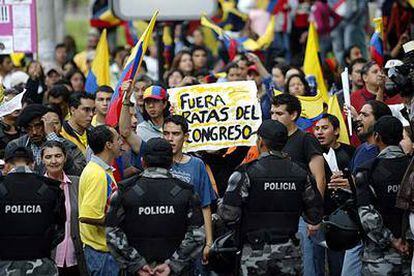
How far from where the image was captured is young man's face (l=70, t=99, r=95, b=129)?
1406 centimetres

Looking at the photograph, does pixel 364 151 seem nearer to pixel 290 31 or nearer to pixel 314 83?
pixel 314 83

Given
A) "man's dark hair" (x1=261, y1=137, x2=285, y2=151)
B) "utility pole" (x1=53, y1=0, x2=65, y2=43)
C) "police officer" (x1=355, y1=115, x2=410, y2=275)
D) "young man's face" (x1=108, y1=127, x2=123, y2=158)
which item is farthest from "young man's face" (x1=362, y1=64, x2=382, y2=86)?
"utility pole" (x1=53, y1=0, x2=65, y2=43)

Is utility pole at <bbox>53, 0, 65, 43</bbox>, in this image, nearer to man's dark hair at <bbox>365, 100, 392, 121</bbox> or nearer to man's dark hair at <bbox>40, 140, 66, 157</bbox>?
man's dark hair at <bbox>365, 100, 392, 121</bbox>

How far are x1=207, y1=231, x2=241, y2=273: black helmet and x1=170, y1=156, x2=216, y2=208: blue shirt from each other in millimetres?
471

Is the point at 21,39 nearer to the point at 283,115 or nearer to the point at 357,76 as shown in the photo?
the point at 357,76

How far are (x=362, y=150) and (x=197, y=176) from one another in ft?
4.98

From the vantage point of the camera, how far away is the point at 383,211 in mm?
11773

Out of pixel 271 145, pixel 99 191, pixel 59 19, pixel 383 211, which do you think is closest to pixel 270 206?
pixel 271 145

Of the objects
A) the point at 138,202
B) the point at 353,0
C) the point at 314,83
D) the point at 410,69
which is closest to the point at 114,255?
the point at 138,202

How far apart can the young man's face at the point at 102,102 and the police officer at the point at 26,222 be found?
275 cm

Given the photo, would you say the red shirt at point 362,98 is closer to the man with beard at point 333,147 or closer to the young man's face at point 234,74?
the man with beard at point 333,147

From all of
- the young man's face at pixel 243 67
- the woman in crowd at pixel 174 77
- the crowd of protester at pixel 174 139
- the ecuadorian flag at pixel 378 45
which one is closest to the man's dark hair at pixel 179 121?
the crowd of protester at pixel 174 139

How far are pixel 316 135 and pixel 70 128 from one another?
2.42m

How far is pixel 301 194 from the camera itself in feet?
38.2
